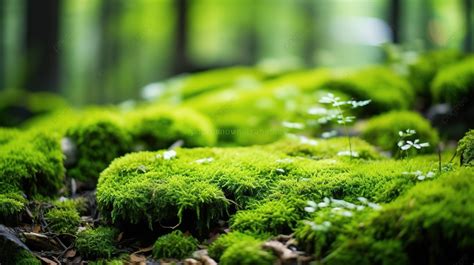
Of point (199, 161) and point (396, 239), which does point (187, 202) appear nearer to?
point (199, 161)

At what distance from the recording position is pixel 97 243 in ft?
10.4

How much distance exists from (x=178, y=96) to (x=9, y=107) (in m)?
3.39

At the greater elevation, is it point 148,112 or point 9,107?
point 148,112

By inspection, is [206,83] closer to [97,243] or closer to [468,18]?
[97,243]

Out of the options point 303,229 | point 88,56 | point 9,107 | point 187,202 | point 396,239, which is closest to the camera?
point 396,239

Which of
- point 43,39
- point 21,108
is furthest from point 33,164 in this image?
point 43,39


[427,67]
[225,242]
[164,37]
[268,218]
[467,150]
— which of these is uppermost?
[164,37]

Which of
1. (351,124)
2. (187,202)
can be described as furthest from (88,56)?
(187,202)

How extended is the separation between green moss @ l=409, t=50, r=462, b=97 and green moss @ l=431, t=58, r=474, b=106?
0.72 meters

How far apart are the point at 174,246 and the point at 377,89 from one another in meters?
4.38

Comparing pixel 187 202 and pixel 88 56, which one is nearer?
pixel 187 202

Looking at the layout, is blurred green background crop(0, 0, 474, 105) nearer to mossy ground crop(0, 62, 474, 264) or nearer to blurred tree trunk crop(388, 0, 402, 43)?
blurred tree trunk crop(388, 0, 402, 43)

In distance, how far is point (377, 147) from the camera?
492 cm

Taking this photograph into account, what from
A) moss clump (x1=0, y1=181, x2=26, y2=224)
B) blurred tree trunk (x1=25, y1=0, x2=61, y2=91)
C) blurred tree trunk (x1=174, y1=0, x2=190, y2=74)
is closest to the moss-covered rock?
moss clump (x1=0, y1=181, x2=26, y2=224)
